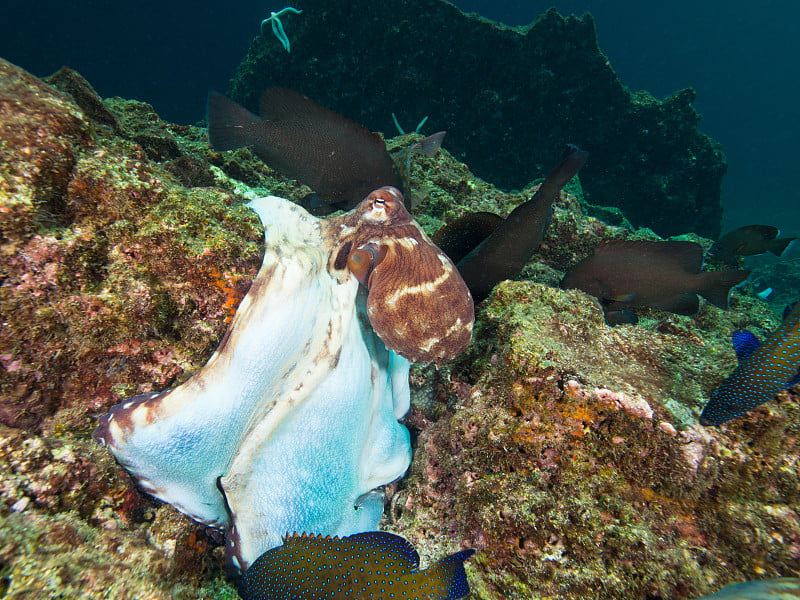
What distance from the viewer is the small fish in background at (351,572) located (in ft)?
4.27

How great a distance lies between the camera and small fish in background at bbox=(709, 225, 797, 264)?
5.20 metres

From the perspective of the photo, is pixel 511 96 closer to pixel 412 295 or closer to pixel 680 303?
pixel 680 303

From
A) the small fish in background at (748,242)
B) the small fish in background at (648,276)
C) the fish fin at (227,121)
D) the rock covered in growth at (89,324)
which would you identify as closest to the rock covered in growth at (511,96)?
the small fish in background at (748,242)

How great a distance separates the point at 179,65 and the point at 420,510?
267ft

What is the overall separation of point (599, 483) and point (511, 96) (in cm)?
1712

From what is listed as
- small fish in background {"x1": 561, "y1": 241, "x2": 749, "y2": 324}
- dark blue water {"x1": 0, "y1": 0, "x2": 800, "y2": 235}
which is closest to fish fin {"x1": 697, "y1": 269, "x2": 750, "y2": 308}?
small fish in background {"x1": 561, "y1": 241, "x2": 749, "y2": 324}

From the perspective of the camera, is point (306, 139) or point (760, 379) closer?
point (760, 379)

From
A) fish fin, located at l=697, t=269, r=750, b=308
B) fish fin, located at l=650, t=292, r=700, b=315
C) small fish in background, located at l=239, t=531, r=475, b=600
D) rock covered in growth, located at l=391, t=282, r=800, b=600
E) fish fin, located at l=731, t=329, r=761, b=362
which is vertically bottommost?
small fish in background, located at l=239, t=531, r=475, b=600

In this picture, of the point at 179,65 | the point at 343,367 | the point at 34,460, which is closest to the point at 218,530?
the point at 34,460

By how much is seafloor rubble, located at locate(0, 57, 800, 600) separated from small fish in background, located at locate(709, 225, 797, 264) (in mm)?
4981

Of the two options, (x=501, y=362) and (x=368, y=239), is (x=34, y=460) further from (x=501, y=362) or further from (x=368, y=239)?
(x=501, y=362)

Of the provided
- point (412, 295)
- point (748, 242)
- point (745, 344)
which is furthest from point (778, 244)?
point (412, 295)

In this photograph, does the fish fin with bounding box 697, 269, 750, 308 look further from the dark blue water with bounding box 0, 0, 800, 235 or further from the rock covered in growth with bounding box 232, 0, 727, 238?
the dark blue water with bounding box 0, 0, 800, 235

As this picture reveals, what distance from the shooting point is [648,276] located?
2.96 meters
